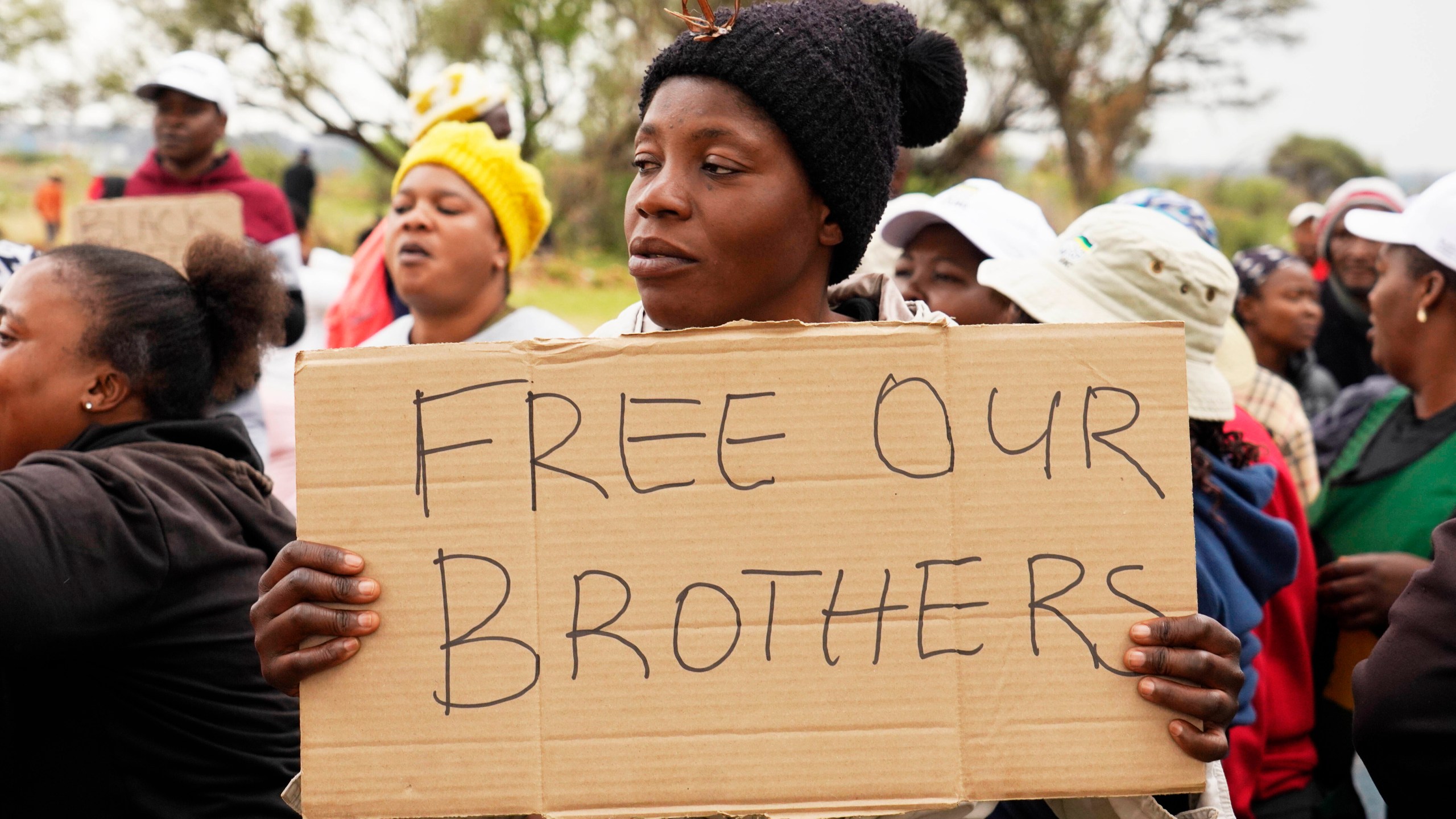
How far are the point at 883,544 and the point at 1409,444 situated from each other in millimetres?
2146

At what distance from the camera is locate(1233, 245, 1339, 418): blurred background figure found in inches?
208

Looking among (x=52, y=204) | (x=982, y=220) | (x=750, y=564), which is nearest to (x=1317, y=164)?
(x=52, y=204)

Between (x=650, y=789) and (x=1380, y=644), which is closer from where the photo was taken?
(x=650, y=789)

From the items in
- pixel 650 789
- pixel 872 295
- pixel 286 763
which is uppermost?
pixel 872 295

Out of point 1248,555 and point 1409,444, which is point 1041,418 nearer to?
point 1248,555

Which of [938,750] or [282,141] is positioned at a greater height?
[282,141]

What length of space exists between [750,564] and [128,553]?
3.76 ft

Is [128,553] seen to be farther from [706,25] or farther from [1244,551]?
[1244,551]

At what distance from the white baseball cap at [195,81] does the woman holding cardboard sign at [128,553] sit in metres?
2.84

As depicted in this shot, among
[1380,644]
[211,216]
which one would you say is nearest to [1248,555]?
[1380,644]

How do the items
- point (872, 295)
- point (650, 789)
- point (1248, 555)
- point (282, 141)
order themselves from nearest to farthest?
point (650, 789) < point (872, 295) < point (1248, 555) < point (282, 141)

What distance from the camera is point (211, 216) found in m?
4.11

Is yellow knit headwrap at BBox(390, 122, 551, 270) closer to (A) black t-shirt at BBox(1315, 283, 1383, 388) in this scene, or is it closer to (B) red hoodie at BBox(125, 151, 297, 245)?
(B) red hoodie at BBox(125, 151, 297, 245)

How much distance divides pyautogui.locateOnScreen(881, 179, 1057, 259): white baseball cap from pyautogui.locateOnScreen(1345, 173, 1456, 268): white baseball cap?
84cm
